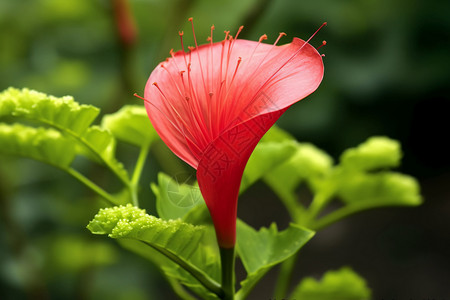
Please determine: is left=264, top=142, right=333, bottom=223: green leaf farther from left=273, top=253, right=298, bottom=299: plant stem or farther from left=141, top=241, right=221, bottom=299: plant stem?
left=141, top=241, right=221, bottom=299: plant stem

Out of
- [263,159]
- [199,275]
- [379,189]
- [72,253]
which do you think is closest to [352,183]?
[379,189]

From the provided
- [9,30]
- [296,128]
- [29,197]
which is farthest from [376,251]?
[9,30]

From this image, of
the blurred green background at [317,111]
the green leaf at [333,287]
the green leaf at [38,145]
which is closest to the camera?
the green leaf at [38,145]

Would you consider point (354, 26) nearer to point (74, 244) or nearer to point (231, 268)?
point (74, 244)

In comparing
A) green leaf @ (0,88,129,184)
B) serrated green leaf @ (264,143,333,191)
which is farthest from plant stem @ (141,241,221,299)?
serrated green leaf @ (264,143,333,191)

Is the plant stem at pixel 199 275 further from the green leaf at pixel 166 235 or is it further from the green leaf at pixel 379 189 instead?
the green leaf at pixel 379 189

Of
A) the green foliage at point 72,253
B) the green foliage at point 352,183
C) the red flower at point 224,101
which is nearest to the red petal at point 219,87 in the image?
the red flower at point 224,101
